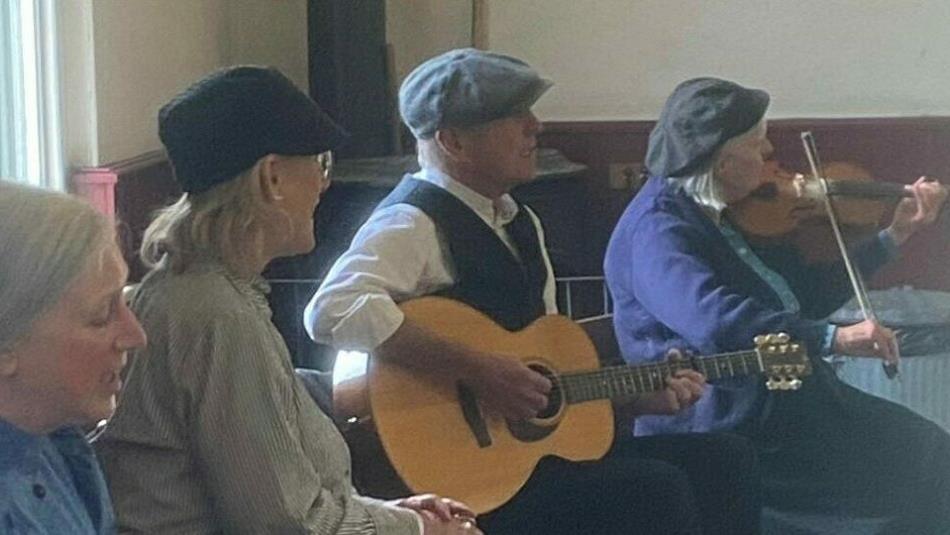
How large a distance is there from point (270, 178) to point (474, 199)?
2.01 ft

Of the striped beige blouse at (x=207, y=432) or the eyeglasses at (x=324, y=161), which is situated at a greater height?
the eyeglasses at (x=324, y=161)

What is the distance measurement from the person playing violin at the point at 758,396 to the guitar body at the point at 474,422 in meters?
0.22

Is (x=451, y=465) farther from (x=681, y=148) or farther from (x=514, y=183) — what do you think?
(x=681, y=148)

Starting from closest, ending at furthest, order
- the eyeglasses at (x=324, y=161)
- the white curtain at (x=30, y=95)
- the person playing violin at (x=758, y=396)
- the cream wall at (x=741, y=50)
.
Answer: the eyeglasses at (x=324, y=161) → the person playing violin at (x=758, y=396) → the white curtain at (x=30, y=95) → the cream wall at (x=741, y=50)

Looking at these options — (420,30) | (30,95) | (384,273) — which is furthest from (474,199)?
(420,30)

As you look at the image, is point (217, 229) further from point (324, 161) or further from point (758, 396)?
point (758, 396)

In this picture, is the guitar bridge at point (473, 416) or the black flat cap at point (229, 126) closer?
the black flat cap at point (229, 126)

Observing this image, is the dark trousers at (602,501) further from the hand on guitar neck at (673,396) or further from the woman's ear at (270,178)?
the woman's ear at (270,178)

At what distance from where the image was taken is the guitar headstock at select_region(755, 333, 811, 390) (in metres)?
2.37

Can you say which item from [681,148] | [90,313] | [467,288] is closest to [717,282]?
[681,148]

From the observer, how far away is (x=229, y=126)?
1725 mm

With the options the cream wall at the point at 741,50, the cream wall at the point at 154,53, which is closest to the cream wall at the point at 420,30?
the cream wall at the point at 741,50

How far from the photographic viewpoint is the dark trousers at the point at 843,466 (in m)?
2.52

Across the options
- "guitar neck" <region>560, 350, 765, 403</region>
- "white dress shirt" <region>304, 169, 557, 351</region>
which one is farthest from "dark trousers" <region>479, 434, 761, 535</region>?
"white dress shirt" <region>304, 169, 557, 351</region>
